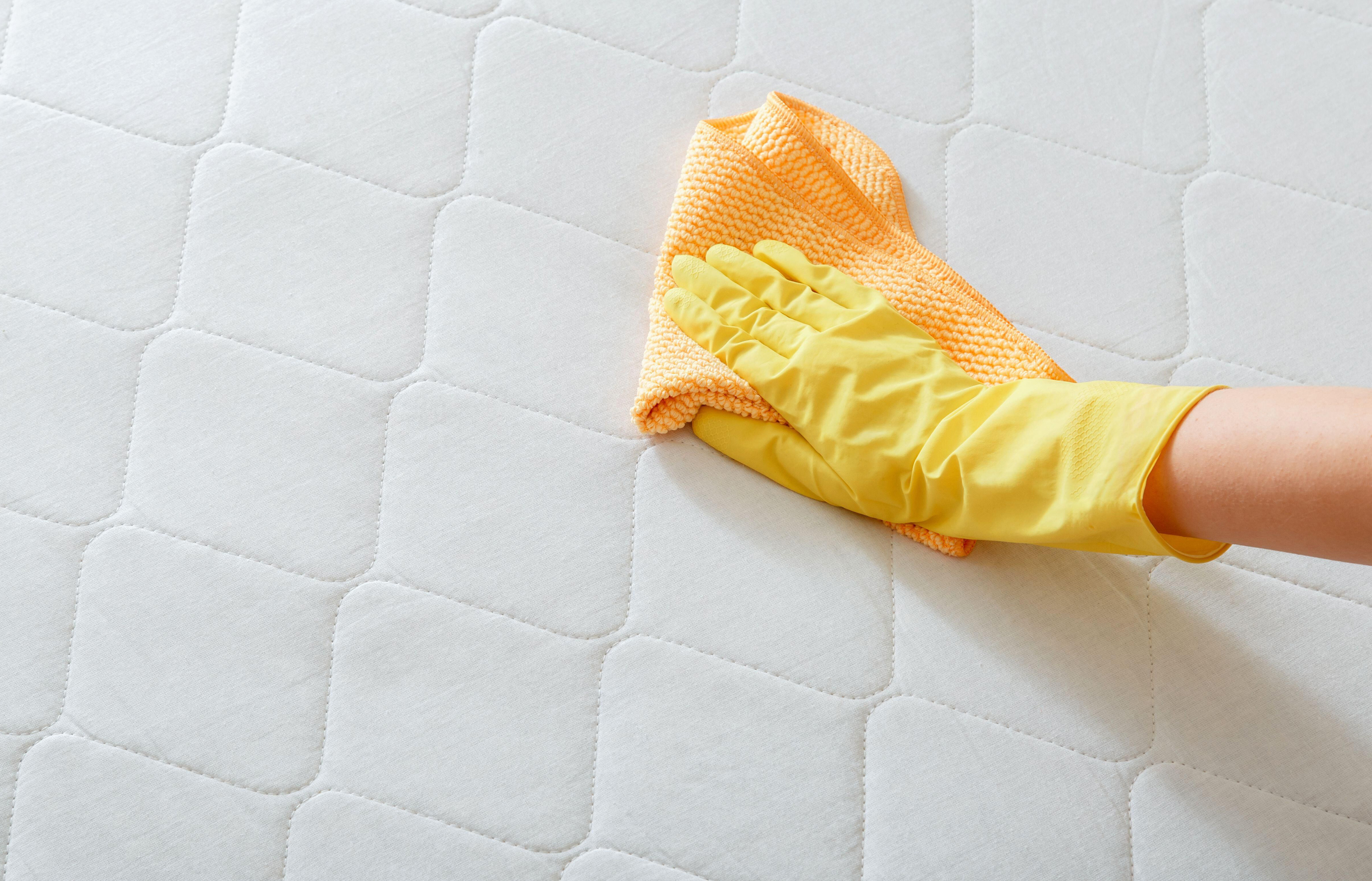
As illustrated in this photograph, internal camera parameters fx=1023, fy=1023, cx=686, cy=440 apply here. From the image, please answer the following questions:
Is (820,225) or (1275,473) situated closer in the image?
(1275,473)

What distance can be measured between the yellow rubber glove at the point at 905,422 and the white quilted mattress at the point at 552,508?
42 millimetres

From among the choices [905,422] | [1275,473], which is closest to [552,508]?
[905,422]

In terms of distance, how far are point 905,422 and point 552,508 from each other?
10.8 inches

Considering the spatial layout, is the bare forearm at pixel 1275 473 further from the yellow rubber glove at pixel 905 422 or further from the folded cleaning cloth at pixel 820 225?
the folded cleaning cloth at pixel 820 225

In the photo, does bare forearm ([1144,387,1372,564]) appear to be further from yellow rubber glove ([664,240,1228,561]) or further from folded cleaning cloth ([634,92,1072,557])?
folded cleaning cloth ([634,92,1072,557])

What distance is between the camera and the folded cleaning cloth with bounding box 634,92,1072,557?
816 mm

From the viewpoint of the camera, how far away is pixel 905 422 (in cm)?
78

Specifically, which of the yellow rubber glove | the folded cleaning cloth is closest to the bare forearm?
the yellow rubber glove

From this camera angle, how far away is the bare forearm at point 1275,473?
25.5 inches

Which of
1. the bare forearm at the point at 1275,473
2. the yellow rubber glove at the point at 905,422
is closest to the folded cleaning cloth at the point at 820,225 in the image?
the yellow rubber glove at the point at 905,422

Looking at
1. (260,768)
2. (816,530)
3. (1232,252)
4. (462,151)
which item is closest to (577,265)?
(462,151)

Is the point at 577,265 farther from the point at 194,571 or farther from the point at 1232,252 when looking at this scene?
the point at 1232,252

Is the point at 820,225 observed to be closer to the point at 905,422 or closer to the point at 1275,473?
the point at 905,422

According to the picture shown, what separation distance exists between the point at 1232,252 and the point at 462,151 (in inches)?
26.3
